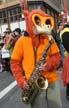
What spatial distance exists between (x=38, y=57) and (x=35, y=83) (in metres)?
0.32

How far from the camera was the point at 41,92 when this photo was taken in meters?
5.14

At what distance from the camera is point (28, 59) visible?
5250mm

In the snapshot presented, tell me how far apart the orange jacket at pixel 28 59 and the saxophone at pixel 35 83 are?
69 millimetres

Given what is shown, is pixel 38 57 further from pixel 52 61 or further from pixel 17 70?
pixel 17 70

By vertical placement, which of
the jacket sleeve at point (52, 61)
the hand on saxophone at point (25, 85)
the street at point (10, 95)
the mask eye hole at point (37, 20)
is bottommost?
the street at point (10, 95)

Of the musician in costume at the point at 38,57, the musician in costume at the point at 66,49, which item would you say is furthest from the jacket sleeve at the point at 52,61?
the musician in costume at the point at 66,49

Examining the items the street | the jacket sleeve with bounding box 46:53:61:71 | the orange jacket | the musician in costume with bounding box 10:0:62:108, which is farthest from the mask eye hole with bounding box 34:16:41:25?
the street

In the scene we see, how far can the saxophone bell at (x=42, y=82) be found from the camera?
5.04 metres

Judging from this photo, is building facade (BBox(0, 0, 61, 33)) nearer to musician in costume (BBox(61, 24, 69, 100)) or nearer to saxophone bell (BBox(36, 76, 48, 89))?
musician in costume (BBox(61, 24, 69, 100))

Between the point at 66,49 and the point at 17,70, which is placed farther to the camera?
the point at 66,49

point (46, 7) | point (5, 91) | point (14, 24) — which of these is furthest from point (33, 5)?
point (5, 91)

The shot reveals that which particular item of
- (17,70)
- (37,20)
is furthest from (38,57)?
(37,20)

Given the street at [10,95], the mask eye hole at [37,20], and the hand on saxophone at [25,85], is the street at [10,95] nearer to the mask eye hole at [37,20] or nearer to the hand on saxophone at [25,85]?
the hand on saxophone at [25,85]

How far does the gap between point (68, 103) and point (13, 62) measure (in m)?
3.53
